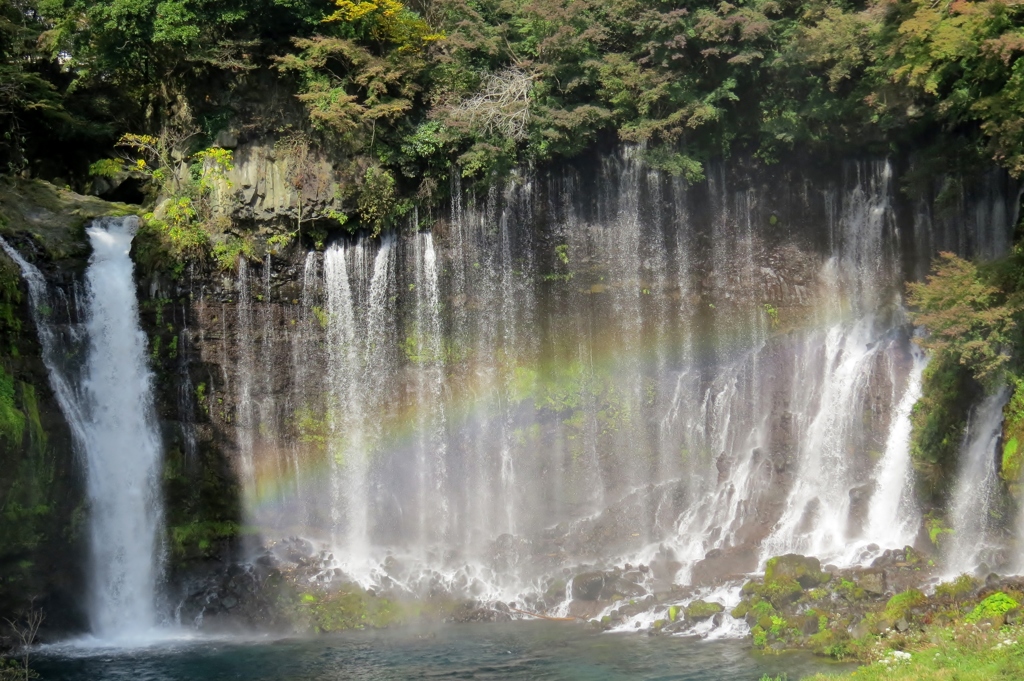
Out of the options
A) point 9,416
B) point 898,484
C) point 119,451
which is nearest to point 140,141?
point 119,451

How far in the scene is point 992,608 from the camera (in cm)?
1545

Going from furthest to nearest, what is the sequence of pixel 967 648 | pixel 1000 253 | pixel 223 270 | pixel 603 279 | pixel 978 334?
pixel 603 279 → pixel 223 270 → pixel 1000 253 → pixel 978 334 → pixel 967 648

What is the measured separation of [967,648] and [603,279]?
14231 millimetres

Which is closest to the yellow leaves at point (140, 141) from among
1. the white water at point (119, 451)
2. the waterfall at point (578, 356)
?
the white water at point (119, 451)

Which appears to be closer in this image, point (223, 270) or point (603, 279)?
point (223, 270)

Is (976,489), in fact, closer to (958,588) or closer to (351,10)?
A: (958,588)

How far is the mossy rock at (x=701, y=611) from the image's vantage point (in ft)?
64.1

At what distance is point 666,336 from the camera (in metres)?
26.1

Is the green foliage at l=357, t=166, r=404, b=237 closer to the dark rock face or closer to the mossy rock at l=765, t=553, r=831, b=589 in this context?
the dark rock face

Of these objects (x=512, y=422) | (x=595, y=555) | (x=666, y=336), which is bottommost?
(x=595, y=555)

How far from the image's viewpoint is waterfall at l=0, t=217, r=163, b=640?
22.1 m

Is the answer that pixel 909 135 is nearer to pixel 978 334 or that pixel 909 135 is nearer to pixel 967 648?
pixel 978 334

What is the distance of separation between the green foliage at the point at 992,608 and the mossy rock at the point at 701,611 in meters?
5.18

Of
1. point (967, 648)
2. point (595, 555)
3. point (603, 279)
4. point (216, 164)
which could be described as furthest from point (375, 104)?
point (967, 648)
